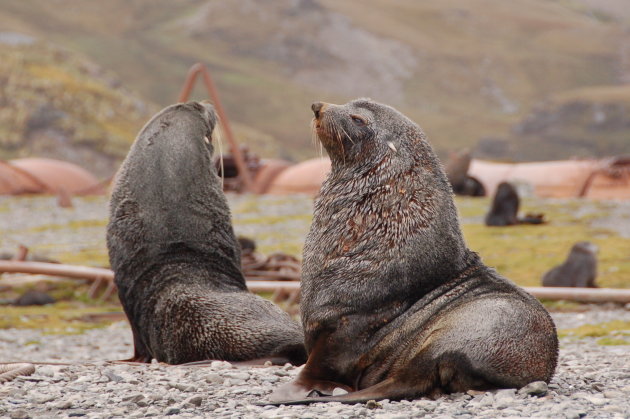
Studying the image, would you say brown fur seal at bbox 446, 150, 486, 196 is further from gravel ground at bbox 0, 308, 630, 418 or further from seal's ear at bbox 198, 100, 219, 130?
gravel ground at bbox 0, 308, 630, 418

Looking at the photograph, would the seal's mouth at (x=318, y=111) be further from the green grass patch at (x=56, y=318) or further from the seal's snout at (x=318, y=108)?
the green grass patch at (x=56, y=318)

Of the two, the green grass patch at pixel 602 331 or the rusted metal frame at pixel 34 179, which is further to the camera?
the rusted metal frame at pixel 34 179

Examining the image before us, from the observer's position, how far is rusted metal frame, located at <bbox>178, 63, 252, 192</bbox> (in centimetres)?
1716

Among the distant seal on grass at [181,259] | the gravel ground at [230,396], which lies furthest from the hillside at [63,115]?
the gravel ground at [230,396]

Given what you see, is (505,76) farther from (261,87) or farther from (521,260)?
(521,260)

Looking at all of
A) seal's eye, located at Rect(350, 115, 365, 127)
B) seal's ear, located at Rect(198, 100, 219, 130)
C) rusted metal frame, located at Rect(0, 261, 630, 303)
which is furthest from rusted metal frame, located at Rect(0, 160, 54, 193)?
seal's eye, located at Rect(350, 115, 365, 127)

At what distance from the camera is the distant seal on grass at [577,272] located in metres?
11.3

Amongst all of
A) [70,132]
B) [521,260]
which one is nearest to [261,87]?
[70,132]

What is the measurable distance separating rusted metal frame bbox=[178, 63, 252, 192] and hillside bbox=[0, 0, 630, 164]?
9360 cm

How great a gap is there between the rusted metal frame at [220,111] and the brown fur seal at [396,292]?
982 centimetres

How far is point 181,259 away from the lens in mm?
6715

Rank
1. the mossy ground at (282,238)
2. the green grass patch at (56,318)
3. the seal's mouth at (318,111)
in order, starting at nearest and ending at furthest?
1. the seal's mouth at (318,111)
2. the green grass patch at (56,318)
3. the mossy ground at (282,238)

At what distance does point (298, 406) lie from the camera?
443 centimetres

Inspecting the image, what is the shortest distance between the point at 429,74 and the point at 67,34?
6692 centimetres
